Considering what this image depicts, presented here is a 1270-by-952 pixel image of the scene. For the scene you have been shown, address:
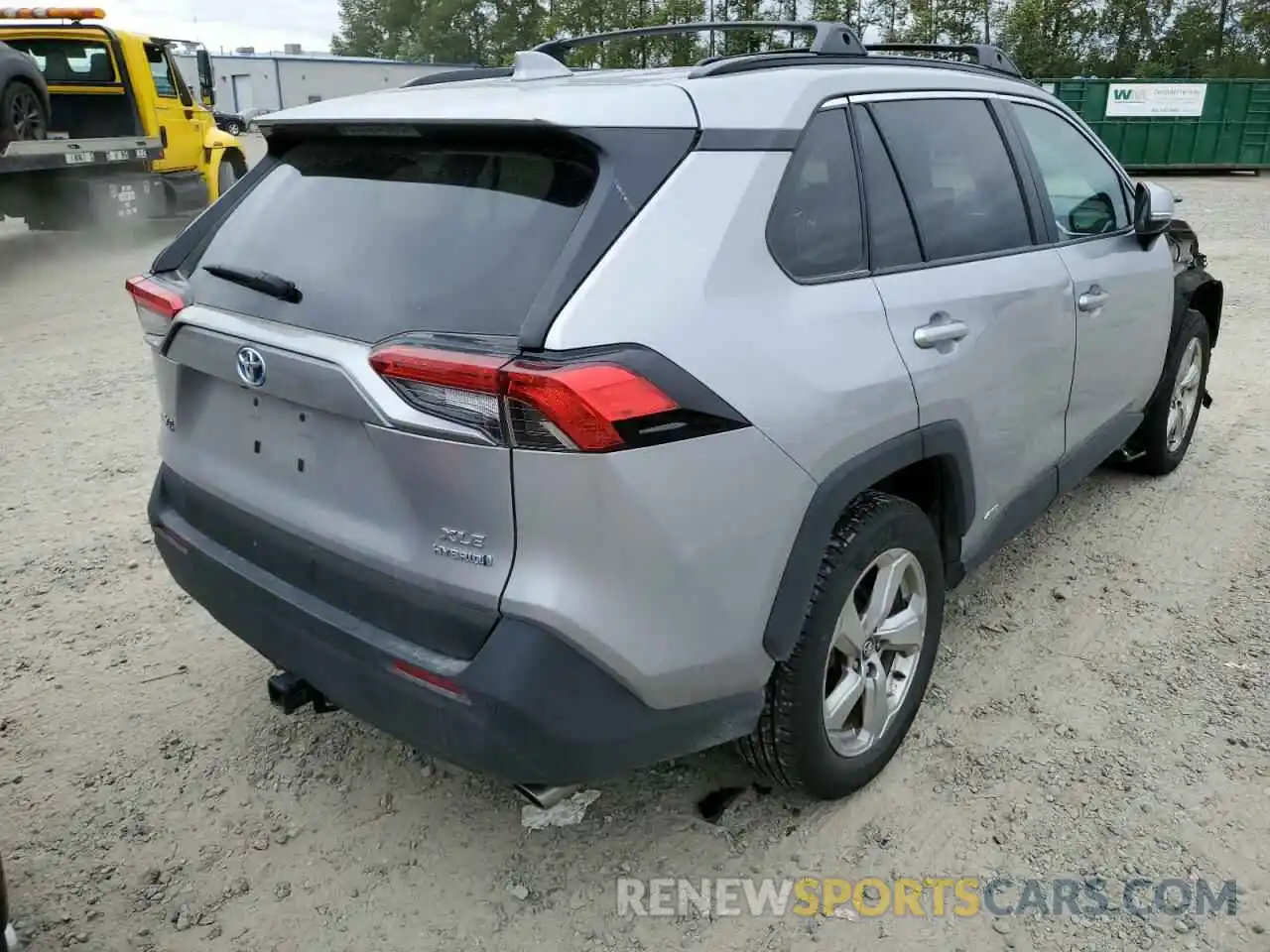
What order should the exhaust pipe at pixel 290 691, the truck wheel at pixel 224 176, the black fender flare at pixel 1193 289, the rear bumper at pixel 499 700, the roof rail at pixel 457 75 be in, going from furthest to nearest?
the truck wheel at pixel 224 176 < the black fender flare at pixel 1193 289 < the roof rail at pixel 457 75 < the exhaust pipe at pixel 290 691 < the rear bumper at pixel 499 700

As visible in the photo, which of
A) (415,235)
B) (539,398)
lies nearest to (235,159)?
(415,235)

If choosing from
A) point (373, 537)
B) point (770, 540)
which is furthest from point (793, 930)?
point (373, 537)

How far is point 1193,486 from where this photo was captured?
4746 millimetres

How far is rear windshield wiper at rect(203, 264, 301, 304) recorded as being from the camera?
2.24 meters

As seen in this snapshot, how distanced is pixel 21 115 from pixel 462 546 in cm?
1086

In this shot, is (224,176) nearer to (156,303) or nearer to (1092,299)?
(156,303)

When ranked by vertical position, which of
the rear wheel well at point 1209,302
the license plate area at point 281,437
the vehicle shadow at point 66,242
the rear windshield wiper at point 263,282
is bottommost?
the vehicle shadow at point 66,242

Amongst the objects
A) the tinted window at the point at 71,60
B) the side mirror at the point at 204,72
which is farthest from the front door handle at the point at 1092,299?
the side mirror at the point at 204,72

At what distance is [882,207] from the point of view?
8.58 ft

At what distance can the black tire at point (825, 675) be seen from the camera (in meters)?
2.33

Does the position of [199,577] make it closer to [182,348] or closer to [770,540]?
[182,348]

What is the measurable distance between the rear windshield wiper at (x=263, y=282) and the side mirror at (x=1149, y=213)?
10.3 feet

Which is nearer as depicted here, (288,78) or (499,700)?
(499,700)

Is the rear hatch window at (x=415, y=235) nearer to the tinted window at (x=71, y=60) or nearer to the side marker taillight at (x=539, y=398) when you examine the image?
the side marker taillight at (x=539, y=398)
